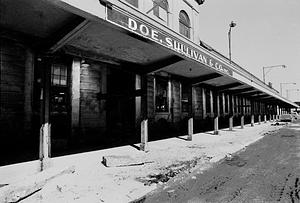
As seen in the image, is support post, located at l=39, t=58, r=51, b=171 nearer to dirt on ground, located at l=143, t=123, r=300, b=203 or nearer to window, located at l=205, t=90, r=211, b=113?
dirt on ground, located at l=143, t=123, r=300, b=203

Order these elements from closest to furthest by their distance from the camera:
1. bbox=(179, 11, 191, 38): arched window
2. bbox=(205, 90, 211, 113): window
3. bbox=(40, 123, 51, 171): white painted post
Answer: bbox=(40, 123, 51, 171): white painted post, bbox=(179, 11, 191, 38): arched window, bbox=(205, 90, 211, 113): window

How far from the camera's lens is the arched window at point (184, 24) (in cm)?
2021

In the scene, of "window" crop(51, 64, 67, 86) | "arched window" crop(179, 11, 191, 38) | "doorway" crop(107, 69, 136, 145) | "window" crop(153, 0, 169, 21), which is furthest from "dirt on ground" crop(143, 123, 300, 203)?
"arched window" crop(179, 11, 191, 38)

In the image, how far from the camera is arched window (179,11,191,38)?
796 inches

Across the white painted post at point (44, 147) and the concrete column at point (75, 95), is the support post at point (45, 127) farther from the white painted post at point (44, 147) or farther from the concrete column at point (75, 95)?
the concrete column at point (75, 95)

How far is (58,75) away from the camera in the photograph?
1016 cm

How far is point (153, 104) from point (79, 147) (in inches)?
252

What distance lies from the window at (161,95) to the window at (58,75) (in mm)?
7080

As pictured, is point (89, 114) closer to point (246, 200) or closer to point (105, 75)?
point (105, 75)

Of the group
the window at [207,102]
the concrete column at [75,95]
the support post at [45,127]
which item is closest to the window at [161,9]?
the window at [207,102]

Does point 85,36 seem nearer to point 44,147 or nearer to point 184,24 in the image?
point 44,147

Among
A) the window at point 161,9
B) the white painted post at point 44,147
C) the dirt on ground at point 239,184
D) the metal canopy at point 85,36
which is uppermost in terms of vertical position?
the window at point 161,9

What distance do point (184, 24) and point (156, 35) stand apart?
50.5 ft

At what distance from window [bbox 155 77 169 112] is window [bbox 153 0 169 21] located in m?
5.22
